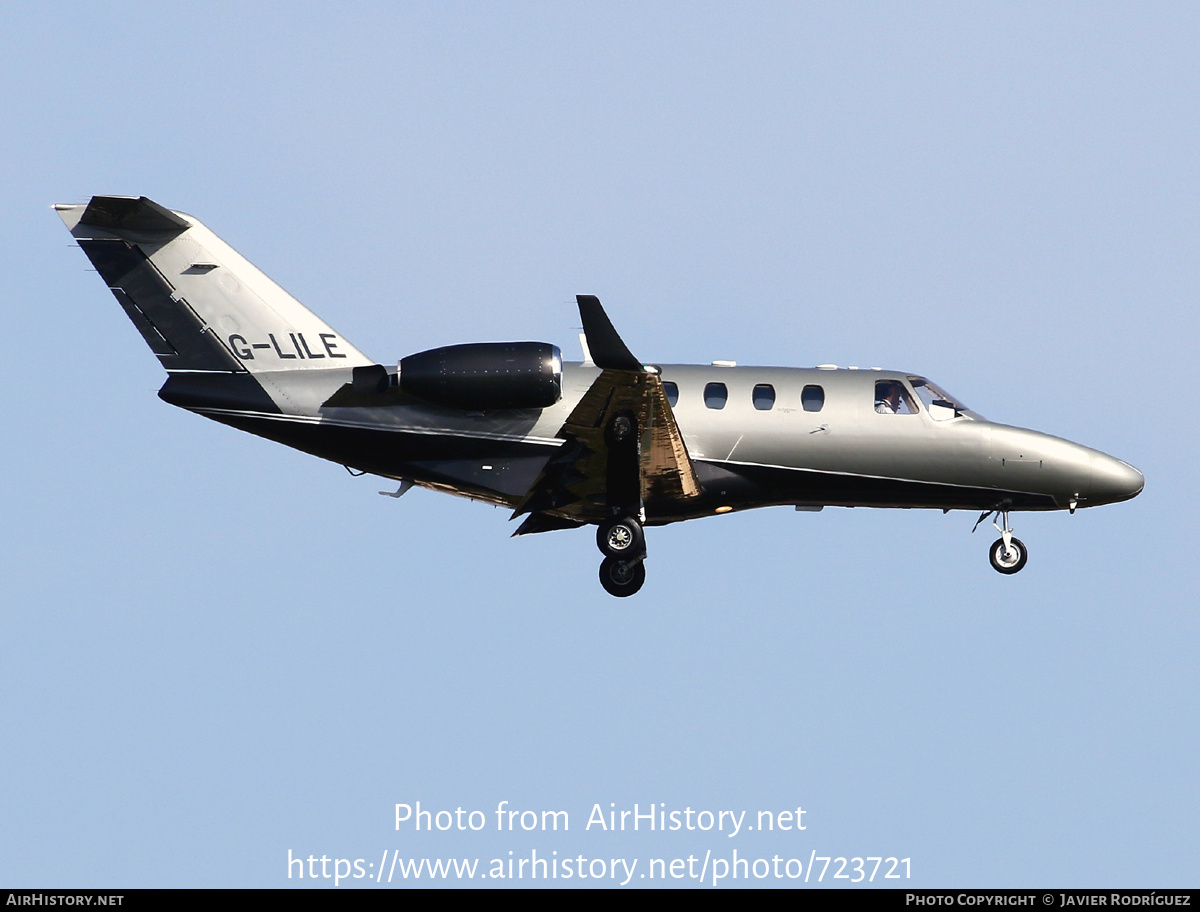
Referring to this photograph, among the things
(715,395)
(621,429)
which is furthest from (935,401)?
(621,429)

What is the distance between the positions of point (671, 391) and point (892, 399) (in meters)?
3.51

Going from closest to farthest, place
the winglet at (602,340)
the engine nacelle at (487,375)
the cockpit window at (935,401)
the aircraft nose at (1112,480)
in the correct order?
the winglet at (602,340) < the engine nacelle at (487,375) < the cockpit window at (935,401) < the aircraft nose at (1112,480)

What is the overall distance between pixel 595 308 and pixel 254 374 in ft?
20.6

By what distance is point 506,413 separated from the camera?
21.2 m

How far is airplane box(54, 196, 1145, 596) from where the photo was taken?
67.7 feet

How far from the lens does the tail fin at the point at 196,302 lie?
21203mm

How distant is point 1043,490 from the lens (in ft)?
75.7

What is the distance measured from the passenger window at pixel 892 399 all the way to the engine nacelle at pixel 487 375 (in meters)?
5.32

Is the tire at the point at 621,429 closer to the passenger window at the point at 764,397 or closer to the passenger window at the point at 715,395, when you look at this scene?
the passenger window at the point at 715,395

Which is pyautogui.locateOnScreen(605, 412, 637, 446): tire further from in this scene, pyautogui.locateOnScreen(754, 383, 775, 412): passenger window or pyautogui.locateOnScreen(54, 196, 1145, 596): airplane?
pyautogui.locateOnScreen(754, 383, 775, 412): passenger window

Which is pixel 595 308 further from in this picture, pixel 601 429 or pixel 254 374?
pixel 254 374

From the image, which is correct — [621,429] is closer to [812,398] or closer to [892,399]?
[812,398]

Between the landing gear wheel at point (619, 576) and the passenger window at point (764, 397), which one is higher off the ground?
the passenger window at point (764, 397)

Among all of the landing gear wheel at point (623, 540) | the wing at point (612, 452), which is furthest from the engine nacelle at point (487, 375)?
the landing gear wheel at point (623, 540)
